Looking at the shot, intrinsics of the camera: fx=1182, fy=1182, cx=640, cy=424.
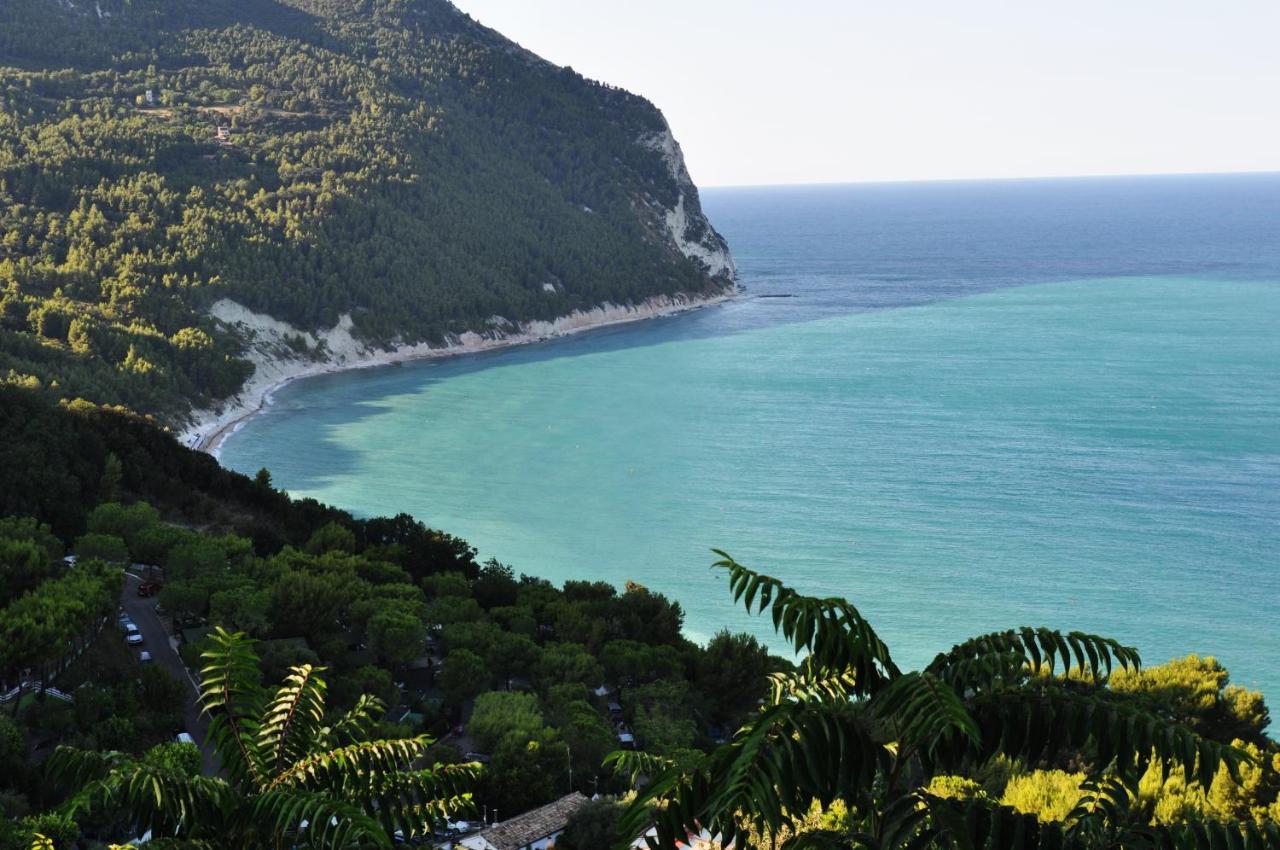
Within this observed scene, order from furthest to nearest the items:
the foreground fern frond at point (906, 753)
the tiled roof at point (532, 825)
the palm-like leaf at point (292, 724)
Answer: the tiled roof at point (532, 825) < the palm-like leaf at point (292, 724) < the foreground fern frond at point (906, 753)

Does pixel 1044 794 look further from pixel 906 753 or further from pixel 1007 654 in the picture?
pixel 906 753

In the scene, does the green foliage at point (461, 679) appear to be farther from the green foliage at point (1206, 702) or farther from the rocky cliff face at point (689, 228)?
the rocky cliff face at point (689, 228)

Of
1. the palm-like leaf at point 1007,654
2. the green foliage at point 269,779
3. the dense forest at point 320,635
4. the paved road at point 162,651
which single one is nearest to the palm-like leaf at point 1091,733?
the palm-like leaf at point 1007,654

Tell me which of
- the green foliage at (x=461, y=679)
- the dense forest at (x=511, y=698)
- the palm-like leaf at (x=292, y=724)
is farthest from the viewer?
the green foliage at (x=461, y=679)

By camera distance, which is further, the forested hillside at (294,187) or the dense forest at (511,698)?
the forested hillside at (294,187)

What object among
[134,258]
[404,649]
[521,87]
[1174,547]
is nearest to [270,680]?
[404,649]

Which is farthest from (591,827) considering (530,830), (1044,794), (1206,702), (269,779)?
(1206,702)

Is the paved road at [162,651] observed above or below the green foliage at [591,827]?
below

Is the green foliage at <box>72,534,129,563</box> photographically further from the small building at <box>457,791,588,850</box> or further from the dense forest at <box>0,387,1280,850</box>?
the small building at <box>457,791,588,850</box>
